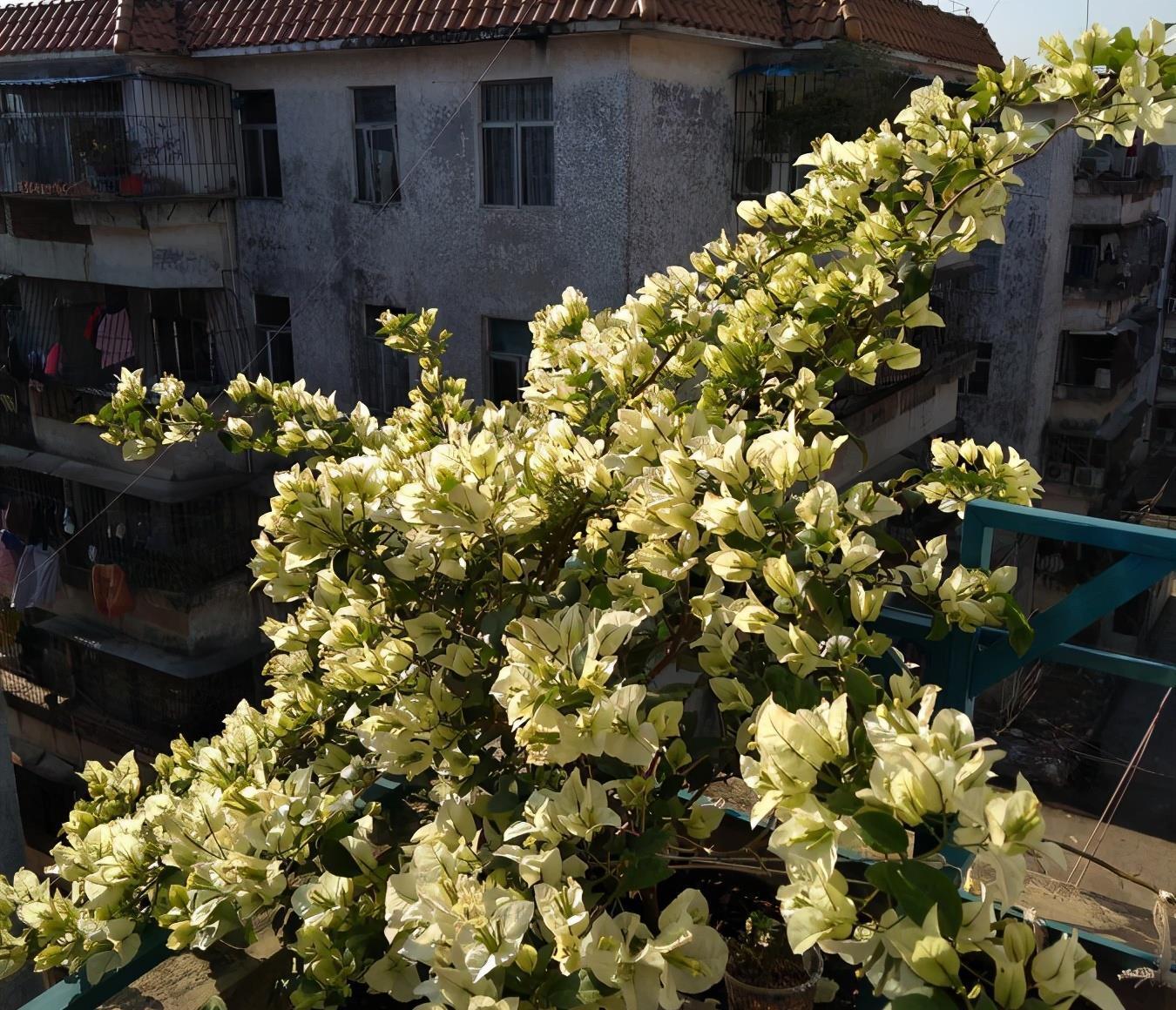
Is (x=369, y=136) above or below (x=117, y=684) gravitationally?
above

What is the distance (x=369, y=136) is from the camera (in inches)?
422

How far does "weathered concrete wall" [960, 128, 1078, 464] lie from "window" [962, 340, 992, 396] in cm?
7

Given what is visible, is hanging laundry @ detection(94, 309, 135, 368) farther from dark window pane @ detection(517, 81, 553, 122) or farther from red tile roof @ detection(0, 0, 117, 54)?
dark window pane @ detection(517, 81, 553, 122)

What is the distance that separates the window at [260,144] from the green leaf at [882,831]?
11.4 metres

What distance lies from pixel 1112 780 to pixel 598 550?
1679 centimetres

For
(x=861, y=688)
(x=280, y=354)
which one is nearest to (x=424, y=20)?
(x=280, y=354)

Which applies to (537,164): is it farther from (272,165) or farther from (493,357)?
(272,165)

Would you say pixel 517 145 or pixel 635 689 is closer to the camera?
pixel 635 689

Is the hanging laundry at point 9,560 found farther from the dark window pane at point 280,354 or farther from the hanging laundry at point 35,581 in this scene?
the dark window pane at point 280,354

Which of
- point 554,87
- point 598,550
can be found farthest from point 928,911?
point 554,87

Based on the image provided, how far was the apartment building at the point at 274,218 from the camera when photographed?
30.5 feet

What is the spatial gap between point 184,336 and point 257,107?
295 cm

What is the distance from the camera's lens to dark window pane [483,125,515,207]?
9820 mm

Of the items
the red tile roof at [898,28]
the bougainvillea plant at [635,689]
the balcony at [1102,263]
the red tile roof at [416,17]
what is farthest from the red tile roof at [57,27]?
the balcony at [1102,263]
